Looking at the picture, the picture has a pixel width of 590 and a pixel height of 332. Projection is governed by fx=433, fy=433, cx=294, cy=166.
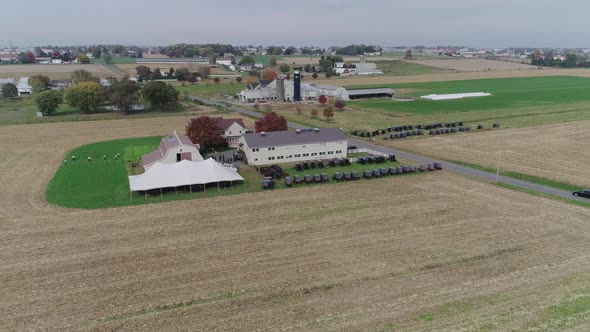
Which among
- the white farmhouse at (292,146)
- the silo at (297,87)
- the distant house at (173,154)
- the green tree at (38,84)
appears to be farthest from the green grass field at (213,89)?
the distant house at (173,154)

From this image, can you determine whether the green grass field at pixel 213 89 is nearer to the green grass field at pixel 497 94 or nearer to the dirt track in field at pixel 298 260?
the green grass field at pixel 497 94

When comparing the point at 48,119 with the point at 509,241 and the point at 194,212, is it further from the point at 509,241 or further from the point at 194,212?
the point at 509,241

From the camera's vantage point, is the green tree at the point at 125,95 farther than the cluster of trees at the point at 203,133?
Yes

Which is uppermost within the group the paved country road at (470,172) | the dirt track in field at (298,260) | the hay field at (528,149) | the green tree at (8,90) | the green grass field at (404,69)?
the green grass field at (404,69)

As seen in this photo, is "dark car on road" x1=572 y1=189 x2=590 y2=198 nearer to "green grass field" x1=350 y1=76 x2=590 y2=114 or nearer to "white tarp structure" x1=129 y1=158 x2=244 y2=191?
"white tarp structure" x1=129 y1=158 x2=244 y2=191

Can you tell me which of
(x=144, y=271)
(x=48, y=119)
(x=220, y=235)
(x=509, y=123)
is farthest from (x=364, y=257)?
(x=48, y=119)

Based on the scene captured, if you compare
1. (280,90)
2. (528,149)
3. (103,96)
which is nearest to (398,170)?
(528,149)

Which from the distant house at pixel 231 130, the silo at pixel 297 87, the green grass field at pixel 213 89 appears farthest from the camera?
the green grass field at pixel 213 89

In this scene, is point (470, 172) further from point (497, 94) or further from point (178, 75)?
point (178, 75)
